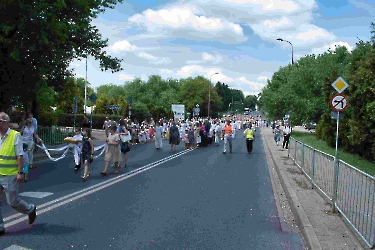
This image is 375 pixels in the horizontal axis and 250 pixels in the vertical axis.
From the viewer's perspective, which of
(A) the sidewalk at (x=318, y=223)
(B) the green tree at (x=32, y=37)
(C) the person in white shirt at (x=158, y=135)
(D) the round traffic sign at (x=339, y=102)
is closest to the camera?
(A) the sidewalk at (x=318, y=223)

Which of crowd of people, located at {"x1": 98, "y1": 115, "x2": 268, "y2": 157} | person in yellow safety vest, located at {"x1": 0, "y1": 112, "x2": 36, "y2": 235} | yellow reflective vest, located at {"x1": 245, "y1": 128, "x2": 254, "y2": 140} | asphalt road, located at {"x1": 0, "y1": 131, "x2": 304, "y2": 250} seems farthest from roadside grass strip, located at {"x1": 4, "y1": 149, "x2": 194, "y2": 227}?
yellow reflective vest, located at {"x1": 245, "y1": 128, "x2": 254, "y2": 140}

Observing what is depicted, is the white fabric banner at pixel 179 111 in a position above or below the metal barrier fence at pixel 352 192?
above

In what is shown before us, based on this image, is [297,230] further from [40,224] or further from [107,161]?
[107,161]

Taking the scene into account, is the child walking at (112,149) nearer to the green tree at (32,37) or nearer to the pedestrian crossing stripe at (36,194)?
the pedestrian crossing stripe at (36,194)

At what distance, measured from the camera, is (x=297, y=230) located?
6707 mm

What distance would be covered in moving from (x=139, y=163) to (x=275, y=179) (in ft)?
18.0

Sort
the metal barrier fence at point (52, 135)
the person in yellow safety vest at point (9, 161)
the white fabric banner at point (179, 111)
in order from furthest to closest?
the white fabric banner at point (179, 111), the metal barrier fence at point (52, 135), the person in yellow safety vest at point (9, 161)

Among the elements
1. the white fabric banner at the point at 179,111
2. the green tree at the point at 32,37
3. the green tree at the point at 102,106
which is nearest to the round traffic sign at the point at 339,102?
the green tree at the point at 32,37

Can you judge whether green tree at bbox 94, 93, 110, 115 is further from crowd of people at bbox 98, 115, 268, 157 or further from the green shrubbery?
crowd of people at bbox 98, 115, 268, 157

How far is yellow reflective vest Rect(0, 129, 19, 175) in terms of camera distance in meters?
5.94

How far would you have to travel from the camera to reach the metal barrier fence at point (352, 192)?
555 cm

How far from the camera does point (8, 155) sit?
5957 millimetres

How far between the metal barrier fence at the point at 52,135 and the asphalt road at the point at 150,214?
8708mm

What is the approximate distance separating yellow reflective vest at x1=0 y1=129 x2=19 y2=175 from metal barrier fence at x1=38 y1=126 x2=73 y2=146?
1491cm
